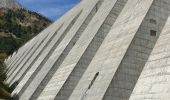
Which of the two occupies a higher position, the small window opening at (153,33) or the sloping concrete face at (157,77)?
the small window opening at (153,33)

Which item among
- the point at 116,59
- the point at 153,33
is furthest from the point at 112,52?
the point at 153,33

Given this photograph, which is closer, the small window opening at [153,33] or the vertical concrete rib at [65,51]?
the small window opening at [153,33]

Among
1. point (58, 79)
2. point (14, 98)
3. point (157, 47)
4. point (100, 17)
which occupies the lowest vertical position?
point (14, 98)

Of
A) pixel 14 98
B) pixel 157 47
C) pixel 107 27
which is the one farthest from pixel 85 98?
pixel 14 98

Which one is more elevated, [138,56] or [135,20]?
[135,20]

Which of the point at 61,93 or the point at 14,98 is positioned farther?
the point at 14,98

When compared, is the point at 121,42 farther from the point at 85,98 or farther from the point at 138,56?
the point at 85,98

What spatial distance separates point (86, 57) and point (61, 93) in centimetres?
285

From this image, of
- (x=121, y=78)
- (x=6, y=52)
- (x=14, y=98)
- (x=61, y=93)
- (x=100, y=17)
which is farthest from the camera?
(x=6, y=52)

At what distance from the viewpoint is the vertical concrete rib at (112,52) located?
1638cm

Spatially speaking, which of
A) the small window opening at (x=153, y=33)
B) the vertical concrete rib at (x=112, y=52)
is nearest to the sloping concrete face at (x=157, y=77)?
the vertical concrete rib at (x=112, y=52)

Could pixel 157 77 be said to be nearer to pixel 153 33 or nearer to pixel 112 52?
pixel 153 33

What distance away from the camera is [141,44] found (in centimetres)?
1677

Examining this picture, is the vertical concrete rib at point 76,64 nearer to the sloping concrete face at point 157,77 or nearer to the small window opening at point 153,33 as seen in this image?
the small window opening at point 153,33
